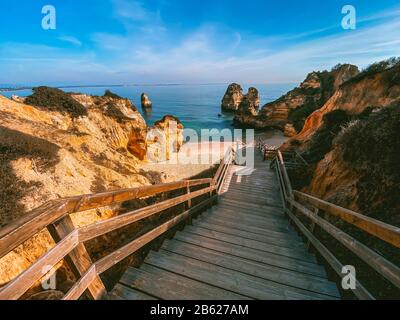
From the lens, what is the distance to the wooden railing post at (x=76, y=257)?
1.75 m

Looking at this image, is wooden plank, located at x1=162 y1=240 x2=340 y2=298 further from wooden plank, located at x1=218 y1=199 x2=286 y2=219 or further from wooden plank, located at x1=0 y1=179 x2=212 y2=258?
wooden plank, located at x1=218 y1=199 x2=286 y2=219

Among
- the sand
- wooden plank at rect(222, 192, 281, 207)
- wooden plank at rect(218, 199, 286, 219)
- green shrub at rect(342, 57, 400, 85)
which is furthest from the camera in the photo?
the sand

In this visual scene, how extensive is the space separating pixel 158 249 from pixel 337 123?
1398 centimetres

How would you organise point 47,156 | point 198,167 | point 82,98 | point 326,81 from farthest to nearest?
point 326,81, point 198,167, point 82,98, point 47,156

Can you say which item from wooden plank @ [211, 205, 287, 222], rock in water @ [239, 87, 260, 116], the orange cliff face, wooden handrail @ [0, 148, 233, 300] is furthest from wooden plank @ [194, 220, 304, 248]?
rock in water @ [239, 87, 260, 116]

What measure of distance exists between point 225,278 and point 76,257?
6.20ft

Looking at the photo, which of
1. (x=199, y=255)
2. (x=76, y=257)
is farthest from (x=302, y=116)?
(x=76, y=257)

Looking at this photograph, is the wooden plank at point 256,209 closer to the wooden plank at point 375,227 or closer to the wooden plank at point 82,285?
the wooden plank at point 375,227

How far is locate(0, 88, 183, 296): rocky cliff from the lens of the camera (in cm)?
549

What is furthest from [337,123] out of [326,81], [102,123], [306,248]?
[326,81]

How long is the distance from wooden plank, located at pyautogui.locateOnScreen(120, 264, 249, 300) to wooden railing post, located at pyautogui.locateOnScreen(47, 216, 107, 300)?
495 mm

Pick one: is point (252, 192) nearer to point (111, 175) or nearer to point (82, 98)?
point (111, 175)

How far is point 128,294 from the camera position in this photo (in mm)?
2438

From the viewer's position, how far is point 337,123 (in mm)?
13398
